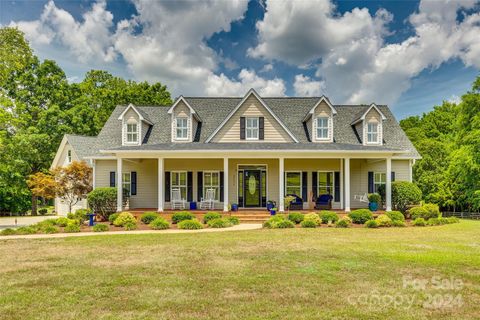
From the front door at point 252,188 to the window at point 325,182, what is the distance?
373 centimetres

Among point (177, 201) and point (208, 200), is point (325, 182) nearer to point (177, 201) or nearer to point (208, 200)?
point (208, 200)

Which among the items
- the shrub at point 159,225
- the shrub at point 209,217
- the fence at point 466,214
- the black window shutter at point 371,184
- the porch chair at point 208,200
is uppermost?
the black window shutter at point 371,184

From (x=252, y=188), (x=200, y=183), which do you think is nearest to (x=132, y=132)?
(x=200, y=183)

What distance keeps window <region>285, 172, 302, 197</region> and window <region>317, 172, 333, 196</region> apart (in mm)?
1233

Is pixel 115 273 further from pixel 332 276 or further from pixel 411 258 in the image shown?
pixel 411 258

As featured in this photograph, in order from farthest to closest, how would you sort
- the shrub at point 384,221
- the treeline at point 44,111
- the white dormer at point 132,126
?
the treeline at point 44,111 → the white dormer at point 132,126 → the shrub at point 384,221

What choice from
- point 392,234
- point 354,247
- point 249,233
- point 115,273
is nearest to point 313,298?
point 115,273

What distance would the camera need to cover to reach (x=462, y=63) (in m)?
23.1

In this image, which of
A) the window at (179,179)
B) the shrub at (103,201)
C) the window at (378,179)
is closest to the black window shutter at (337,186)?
the window at (378,179)

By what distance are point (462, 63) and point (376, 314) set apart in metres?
23.7

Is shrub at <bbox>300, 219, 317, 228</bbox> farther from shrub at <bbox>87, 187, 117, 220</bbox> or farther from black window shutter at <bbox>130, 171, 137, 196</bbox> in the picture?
black window shutter at <bbox>130, 171, 137, 196</bbox>

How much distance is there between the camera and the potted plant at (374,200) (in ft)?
62.7

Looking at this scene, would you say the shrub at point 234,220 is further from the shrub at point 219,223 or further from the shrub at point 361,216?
the shrub at point 361,216

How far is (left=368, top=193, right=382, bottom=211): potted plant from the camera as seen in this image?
19.1 meters
